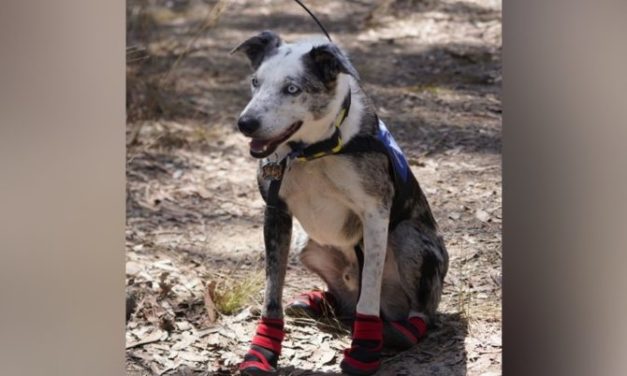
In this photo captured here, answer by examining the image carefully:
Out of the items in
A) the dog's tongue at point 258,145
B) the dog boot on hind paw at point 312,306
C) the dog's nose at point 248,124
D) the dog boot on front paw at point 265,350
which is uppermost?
the dog's nose at point 248,124

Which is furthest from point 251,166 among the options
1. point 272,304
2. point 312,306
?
point 272,304

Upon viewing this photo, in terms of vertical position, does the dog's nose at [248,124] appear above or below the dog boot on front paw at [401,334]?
above

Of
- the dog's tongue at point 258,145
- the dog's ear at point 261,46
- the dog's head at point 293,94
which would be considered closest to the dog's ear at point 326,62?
the dog's head at point 293,94

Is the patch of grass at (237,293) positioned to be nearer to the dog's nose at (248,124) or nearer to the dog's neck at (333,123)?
the dog's neck at (333,123)

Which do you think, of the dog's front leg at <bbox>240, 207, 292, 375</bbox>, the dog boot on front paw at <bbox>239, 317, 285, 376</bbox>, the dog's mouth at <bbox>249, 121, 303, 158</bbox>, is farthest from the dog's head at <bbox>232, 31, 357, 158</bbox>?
the dog boot on front paw at <bbox>239, 317, 285, 376</bbox>

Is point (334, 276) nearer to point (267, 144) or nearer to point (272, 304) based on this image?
point (272, 304)

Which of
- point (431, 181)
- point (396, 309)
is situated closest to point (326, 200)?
point (396, 309)

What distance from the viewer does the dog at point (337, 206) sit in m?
2.82

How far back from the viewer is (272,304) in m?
3.05

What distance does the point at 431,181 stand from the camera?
138 inches

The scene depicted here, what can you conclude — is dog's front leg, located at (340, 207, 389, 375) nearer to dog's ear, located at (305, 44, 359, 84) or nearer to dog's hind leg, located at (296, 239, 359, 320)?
dog's hind leg, located at (296, 239, 359, 320)

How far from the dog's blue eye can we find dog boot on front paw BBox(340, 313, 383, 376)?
67 cm
